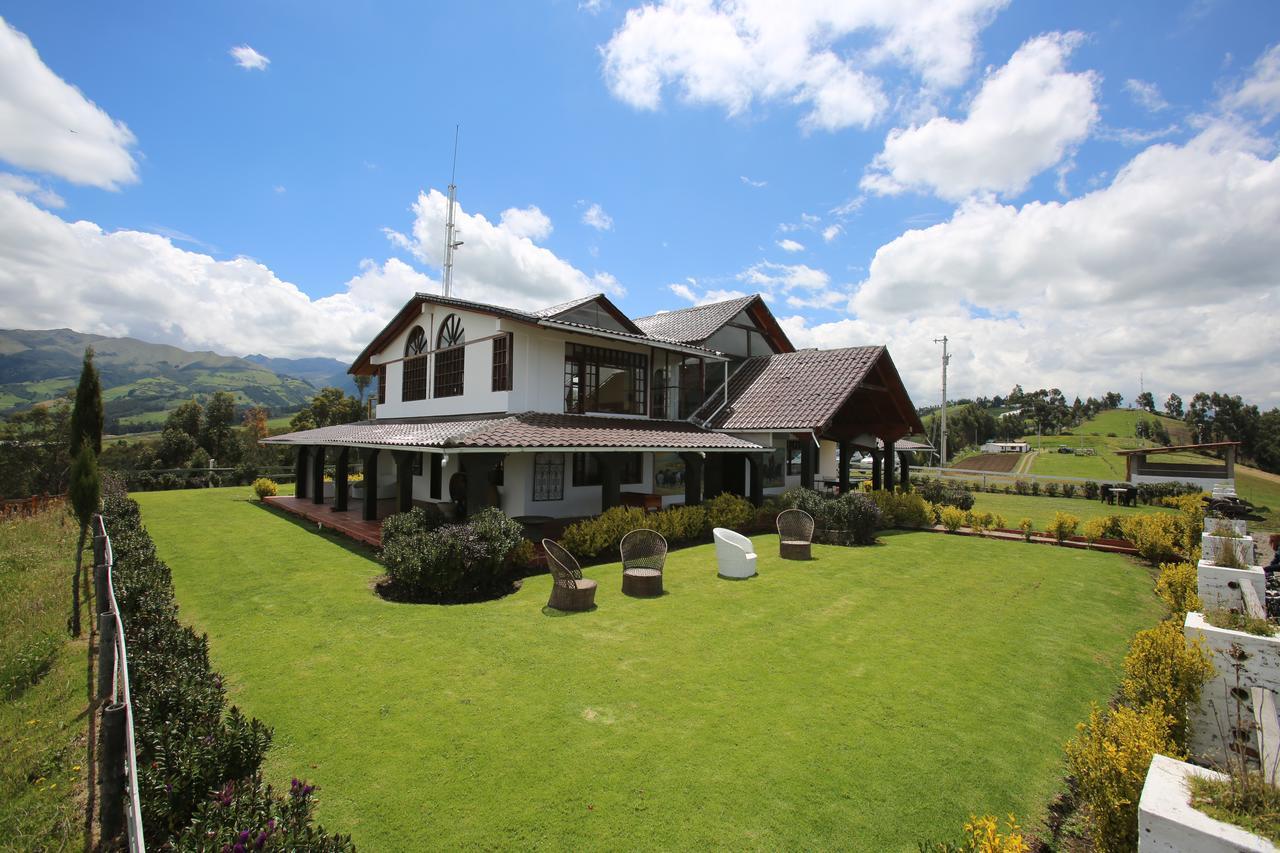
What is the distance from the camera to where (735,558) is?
11469 mm

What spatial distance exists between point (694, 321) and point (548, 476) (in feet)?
33.2

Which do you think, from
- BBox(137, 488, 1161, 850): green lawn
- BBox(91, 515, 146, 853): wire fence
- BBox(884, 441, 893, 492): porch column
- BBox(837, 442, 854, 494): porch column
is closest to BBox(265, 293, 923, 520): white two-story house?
BBox(884, 441, 893, 492): porch column

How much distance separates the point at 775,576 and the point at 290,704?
868cm

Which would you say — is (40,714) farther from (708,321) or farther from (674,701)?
(708,321)

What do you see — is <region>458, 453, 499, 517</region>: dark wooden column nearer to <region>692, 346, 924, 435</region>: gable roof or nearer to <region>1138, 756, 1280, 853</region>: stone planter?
<region>692, 346, 924, 435</region>: gable roof

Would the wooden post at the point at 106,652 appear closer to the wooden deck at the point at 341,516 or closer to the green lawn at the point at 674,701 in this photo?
the green lawn at the point at 674,701

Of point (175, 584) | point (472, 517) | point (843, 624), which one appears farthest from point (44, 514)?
point (843, 624)

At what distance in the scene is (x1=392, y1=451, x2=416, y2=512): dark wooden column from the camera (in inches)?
535

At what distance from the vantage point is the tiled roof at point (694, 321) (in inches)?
849

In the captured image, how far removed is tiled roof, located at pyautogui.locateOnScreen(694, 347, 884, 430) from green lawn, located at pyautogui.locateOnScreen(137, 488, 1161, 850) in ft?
23.3

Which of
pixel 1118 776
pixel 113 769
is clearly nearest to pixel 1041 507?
pixel 1118 776

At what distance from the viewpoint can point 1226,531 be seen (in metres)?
9.41

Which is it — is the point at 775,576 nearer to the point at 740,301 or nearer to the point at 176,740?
the point at 176,740

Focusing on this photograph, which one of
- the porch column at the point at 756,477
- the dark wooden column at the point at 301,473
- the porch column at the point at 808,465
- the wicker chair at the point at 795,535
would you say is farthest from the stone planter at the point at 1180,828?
the dark wooden column at the point at 301,473
